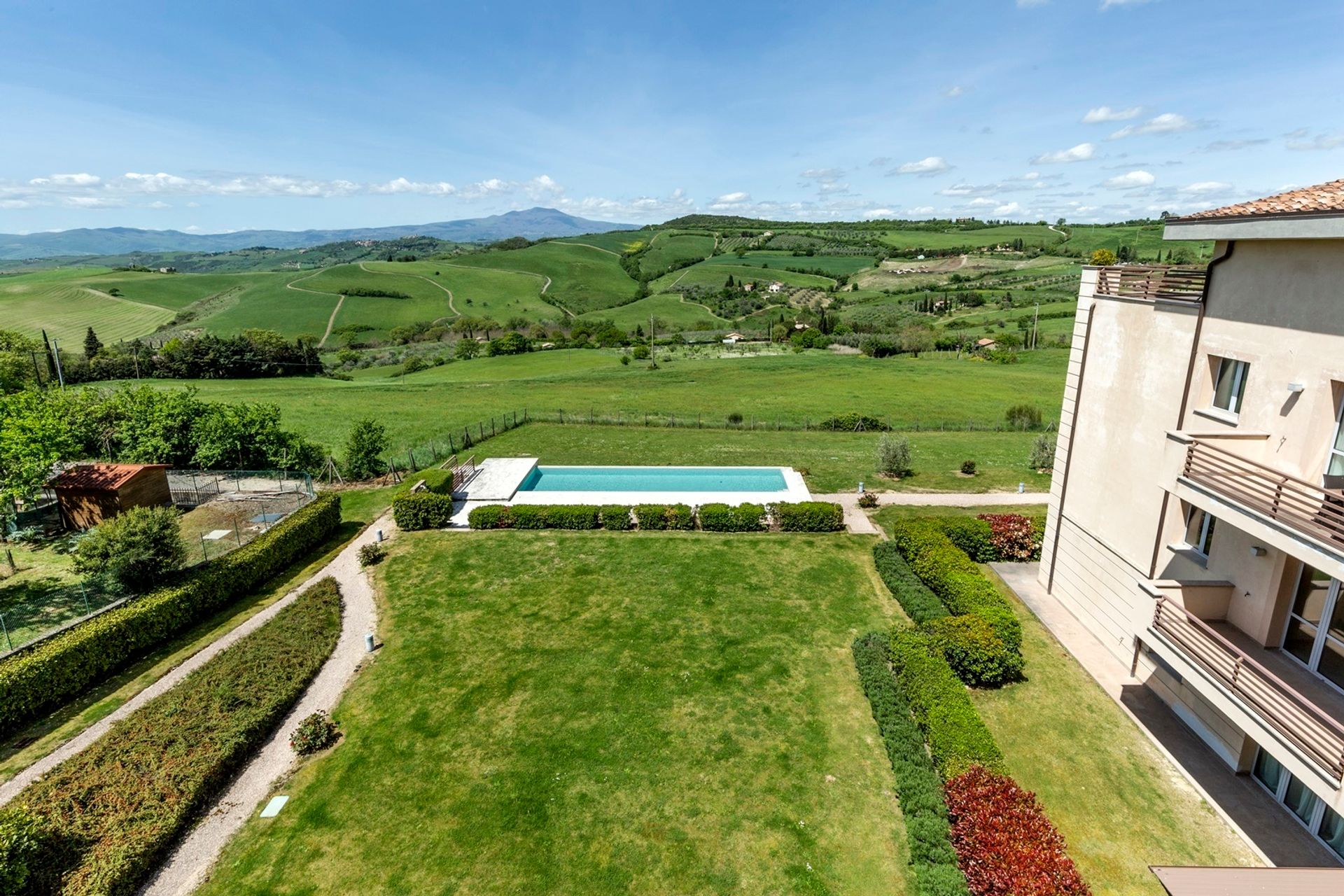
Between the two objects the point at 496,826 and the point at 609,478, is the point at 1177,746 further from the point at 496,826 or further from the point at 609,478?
the point at 609,478

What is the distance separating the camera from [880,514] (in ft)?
A: 84.3

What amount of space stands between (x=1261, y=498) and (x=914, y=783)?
758 cm

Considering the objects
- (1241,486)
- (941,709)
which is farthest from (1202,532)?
(941,709)

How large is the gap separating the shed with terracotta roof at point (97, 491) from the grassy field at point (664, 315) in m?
86.1

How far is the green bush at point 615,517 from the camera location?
24.3 m

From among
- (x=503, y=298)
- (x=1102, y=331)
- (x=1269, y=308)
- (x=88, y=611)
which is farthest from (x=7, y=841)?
(x=503, y=298)

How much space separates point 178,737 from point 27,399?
17.5 metres

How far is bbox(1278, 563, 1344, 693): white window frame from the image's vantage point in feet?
32.6

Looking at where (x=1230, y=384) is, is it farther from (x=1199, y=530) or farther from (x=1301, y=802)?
(x=1301, y=802)

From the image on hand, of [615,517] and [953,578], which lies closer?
[953,578]

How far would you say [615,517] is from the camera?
24.3 meters

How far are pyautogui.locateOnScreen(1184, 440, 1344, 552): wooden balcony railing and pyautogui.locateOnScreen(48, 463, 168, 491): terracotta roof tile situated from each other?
105ft

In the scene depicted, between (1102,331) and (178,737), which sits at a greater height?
(1102,331)

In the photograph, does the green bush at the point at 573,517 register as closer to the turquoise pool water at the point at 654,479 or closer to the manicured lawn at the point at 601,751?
the manicured lawn at the point at 601,751
